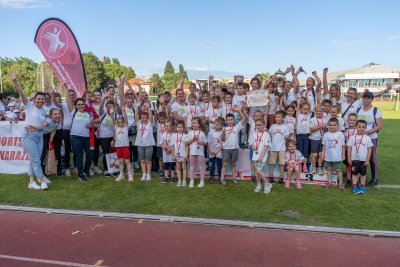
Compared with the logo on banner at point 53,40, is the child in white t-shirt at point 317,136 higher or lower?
lower

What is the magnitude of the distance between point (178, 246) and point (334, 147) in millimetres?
4303

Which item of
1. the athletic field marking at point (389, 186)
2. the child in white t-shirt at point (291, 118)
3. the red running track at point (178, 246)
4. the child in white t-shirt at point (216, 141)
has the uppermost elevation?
the child in white t-shirt at point (291, 118)

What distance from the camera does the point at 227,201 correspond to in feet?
20.7

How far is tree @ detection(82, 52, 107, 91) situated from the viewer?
65.4m

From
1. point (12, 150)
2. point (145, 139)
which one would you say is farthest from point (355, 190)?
point (12, 150)

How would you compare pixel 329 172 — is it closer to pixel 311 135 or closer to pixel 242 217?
pixel 311 135

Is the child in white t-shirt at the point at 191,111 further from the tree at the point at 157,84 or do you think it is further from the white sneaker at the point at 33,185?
the tree at the point at 157,84

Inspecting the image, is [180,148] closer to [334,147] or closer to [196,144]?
[196,144]

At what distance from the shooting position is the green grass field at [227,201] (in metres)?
5.49

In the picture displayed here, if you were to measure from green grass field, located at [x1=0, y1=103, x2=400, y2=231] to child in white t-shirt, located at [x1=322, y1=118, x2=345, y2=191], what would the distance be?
1.93 feet

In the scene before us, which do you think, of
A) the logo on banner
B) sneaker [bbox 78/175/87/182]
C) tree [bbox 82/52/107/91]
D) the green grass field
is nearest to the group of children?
the green grass field

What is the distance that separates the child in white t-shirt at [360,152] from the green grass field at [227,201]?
0.32 m

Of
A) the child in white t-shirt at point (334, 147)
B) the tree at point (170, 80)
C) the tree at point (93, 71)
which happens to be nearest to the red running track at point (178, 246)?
the child in white t-shirt at point (334, 147)

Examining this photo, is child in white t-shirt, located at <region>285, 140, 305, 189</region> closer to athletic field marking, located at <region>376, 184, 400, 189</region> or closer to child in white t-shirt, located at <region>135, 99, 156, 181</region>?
athletic field marking, located at <region>376, 184, 400, 189</region>
